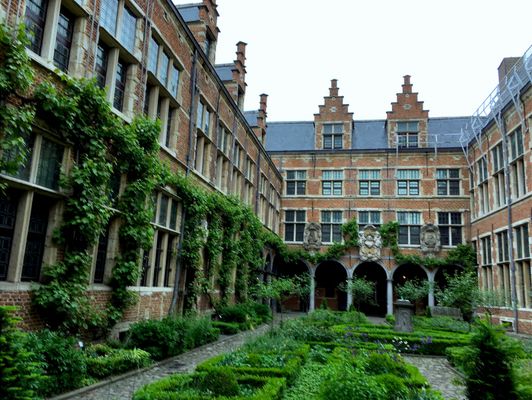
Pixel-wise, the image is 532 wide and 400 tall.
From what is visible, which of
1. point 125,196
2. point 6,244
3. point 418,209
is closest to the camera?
point 6,244

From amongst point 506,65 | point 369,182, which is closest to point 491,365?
point 506,65

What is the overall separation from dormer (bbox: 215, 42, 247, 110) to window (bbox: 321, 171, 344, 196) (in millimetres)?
10838

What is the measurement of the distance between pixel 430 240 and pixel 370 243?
11.4 feet

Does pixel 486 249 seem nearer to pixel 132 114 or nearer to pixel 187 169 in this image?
pixel 187 169

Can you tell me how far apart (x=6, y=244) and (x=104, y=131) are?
105 inches

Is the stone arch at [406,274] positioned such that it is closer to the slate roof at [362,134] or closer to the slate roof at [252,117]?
the slate roof at [362,134]

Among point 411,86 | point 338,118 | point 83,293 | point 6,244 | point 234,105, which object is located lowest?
point 83,293

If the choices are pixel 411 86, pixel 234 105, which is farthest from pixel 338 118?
pixel 234 105

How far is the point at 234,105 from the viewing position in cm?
1795

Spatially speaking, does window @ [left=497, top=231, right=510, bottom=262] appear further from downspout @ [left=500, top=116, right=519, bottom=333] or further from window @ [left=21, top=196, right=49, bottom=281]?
window @ [left=21, top=196, right=49, bottom=281]

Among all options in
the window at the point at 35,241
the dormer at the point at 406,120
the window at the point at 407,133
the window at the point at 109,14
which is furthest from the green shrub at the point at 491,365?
the window at the point at 407,133

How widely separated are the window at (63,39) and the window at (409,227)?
22.7 meters

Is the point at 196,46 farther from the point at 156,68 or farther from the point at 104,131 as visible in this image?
the point at 104,131

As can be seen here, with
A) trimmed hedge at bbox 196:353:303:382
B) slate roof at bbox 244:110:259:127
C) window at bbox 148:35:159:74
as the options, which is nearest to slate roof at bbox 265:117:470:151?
slate roof at bbox 244:110:259:127
